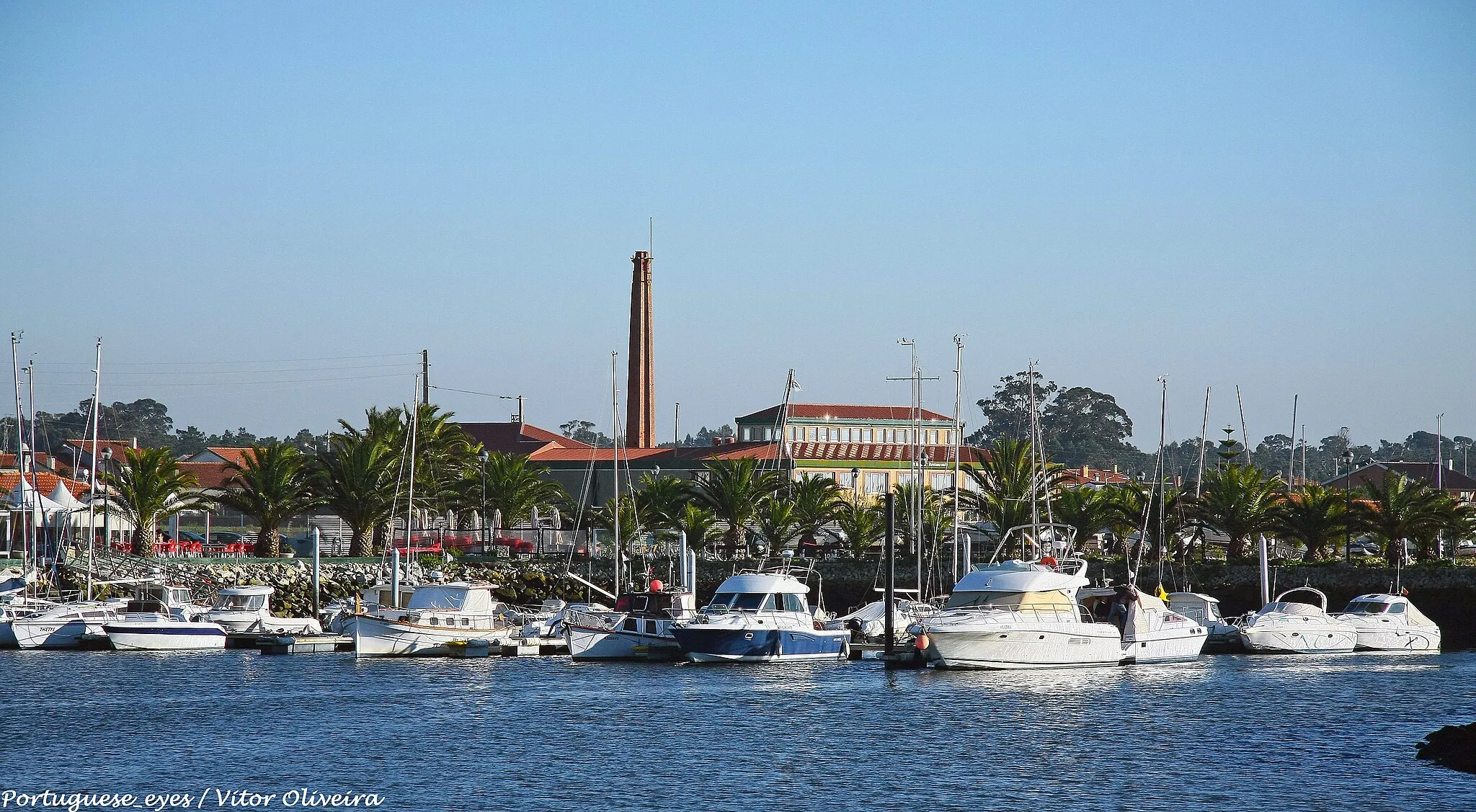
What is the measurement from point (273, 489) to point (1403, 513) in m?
50.5

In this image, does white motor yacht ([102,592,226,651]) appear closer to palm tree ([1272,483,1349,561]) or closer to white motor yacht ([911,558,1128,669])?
white motor yacht ([911,558,1128,669])

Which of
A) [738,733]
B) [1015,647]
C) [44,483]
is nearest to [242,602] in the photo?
[44,483]

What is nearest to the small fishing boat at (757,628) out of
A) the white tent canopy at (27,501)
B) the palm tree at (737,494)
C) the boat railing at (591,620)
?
the boat railing at (591,620)

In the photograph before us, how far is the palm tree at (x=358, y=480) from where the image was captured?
77000 millimetres

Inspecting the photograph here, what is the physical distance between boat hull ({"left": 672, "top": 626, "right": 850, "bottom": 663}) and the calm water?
2.32ft

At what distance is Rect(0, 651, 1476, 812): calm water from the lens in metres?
32.1

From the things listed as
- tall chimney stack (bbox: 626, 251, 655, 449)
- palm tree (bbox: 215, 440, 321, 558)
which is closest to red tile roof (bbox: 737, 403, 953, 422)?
tall chimney stack (bbox: 626, 251, 655, 449)

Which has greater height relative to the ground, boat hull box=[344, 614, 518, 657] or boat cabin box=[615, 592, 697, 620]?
boat cabin box=[615, 592, 697, 620]

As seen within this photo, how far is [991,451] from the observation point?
276ft

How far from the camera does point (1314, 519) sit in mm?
76250

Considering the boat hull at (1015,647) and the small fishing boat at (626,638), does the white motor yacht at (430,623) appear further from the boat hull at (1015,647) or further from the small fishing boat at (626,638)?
the boat hull at (1015,647)

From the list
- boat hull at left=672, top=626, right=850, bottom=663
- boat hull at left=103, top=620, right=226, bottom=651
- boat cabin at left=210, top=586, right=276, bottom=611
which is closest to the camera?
boat hull at left=672, top=626, right=850, bottom=663

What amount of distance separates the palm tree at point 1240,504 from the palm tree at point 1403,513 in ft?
15.9

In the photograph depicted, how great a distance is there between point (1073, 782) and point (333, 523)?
79491 mm
